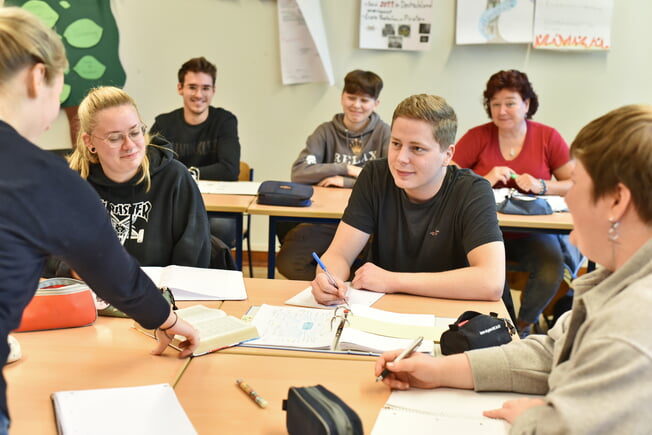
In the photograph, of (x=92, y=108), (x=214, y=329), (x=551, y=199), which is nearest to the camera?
(x=214, y=329)

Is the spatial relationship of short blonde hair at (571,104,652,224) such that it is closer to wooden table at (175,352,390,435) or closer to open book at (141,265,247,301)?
wooden table at (175,352,390,435)

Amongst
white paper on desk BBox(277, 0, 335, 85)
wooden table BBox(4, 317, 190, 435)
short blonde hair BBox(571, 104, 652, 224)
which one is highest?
white paper on desk BBox(277, 0, 335, 85)

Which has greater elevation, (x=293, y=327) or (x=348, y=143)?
(x=348, y=143)

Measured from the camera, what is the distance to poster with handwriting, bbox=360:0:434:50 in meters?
4.35

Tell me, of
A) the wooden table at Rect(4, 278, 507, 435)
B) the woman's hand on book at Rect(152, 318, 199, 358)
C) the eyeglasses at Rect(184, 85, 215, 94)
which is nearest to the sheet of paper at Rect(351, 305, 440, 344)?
the wooden table at Rect(4, 278, 507, 435)

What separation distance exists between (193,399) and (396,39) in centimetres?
367

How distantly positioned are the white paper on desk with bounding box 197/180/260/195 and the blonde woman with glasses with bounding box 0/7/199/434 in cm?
233

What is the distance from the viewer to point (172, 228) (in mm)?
2312

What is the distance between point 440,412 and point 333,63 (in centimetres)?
366

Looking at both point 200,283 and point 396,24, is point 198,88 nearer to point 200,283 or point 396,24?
point 396,24

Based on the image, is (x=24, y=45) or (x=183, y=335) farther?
(x=183, y=335)

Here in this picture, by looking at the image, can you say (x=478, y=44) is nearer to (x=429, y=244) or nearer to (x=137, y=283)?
(x=429, y=244)

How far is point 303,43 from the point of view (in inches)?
176

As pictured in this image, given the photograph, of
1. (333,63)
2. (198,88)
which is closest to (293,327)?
(198,88)
